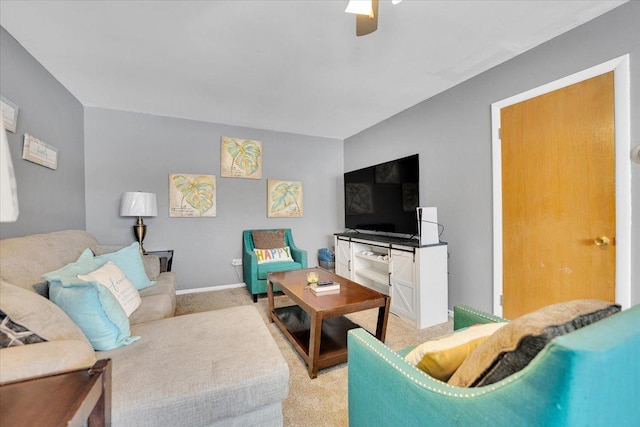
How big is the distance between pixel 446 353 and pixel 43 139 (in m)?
3.46

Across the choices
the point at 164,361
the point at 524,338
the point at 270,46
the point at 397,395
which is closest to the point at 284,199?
the point at 270,46

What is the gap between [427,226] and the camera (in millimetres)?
2592

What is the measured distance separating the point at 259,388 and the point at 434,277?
6.74 ft

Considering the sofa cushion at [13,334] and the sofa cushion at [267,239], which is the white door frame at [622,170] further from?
the sofa cushion at [267,239]

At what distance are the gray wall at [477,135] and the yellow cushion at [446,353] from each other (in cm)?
170

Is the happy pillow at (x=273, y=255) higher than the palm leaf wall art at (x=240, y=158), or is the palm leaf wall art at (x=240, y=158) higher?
the palm leaf wall art at (x=240, y=158)

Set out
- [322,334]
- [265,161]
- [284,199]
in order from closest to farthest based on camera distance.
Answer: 1. [322,334]
2. [265,161]
3. [284,199]

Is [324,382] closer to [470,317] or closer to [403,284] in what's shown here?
[470,317]

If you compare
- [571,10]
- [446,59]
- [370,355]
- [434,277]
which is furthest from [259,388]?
[571,10]

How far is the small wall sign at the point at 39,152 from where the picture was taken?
2051mm

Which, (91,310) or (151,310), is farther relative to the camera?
(151,310)

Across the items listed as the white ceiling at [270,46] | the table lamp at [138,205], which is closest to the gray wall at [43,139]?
the white ceiling at [270,46]

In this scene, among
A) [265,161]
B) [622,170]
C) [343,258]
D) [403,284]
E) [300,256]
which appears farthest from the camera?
[265,161]

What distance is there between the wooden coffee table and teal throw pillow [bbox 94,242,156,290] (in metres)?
1.11
